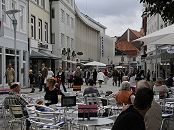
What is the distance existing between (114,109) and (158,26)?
3739 centimetres

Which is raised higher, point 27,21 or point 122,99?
point 27,21

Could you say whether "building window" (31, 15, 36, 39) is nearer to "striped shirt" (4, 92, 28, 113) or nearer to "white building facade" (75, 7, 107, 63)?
"white building facade" (75, 7, 107, 63)

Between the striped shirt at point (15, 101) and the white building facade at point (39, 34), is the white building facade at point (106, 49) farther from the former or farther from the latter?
the striped shirt at point (15, 101)

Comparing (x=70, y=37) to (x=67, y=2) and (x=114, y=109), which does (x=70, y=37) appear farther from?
(x=114, y=109)

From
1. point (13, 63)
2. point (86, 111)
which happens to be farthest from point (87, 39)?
point (86, 111)

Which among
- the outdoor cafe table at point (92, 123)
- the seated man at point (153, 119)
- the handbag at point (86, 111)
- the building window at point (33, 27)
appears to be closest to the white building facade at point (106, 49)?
the building window at point (33, 27)

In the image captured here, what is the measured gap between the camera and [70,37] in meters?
59.1

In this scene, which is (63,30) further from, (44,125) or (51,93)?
(44,125)

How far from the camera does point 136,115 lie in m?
4.32

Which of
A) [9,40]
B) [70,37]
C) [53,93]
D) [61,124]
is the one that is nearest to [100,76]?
[9,40]

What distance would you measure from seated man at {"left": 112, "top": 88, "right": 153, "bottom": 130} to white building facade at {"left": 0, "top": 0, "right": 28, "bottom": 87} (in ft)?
79.6

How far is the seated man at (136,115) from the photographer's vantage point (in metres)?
4.24

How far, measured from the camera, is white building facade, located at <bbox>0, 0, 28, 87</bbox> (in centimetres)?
2989

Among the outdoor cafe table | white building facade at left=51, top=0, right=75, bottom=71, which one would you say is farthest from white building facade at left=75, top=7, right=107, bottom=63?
the outdoor cafe table
